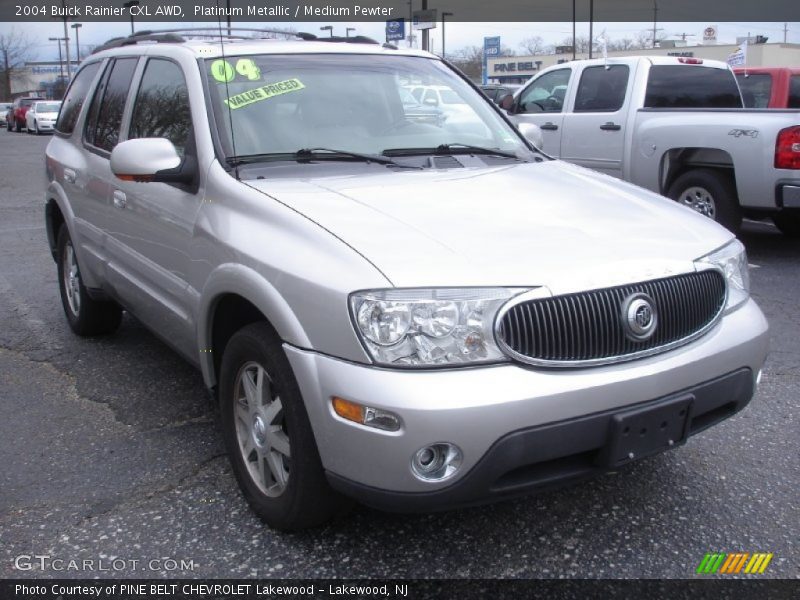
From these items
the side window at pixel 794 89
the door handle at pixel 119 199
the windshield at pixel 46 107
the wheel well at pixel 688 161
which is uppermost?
the side window at pixel 794 89

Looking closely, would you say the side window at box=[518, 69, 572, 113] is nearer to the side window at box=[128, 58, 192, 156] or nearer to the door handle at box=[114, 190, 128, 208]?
the side window at box=[128, 58, 192, 156]

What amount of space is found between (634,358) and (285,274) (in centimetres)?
Answer: 113

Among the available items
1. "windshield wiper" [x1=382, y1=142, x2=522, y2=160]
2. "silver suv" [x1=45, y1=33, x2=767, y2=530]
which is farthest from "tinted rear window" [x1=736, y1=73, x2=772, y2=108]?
"windshield wiper" [x1=382, y1=142, x2=522, y2=160]

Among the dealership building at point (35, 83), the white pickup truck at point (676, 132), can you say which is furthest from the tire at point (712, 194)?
the dealership building at point (35, 83)

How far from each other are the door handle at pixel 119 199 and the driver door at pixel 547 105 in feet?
20.1

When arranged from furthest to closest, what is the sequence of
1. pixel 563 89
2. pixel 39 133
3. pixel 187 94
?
pixel 39 133 → pixel 563 89 → pixel 187 94

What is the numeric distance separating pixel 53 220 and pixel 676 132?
5703mm

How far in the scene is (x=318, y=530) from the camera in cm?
295

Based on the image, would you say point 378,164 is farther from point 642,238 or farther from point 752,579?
point 752,579

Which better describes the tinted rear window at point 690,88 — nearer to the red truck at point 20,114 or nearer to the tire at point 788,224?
the tire at point 788,224

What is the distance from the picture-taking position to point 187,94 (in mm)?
3623

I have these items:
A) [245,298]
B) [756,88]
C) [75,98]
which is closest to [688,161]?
[756,88]

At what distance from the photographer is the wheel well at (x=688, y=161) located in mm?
7844

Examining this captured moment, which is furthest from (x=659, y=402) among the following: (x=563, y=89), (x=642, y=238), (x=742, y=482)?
(x=563, y=89)
